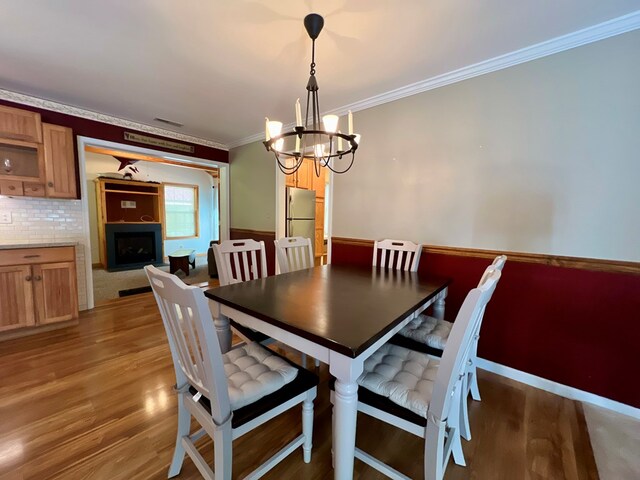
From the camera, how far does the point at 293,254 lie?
2.42 m

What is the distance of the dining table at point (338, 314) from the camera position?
38.7 inches

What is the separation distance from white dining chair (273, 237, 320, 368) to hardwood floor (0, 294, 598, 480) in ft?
2.63

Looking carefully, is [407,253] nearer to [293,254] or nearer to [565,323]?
[293,254]

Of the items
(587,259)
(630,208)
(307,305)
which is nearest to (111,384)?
(307,305)

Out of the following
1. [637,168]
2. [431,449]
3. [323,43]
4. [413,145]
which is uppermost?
[323,43]

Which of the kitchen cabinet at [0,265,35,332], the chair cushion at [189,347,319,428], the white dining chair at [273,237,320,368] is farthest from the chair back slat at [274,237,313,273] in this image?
the kitchen cabinet at [0,265,35,332]

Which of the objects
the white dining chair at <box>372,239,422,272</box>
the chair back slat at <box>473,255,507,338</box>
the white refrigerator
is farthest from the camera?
the white refrigerator

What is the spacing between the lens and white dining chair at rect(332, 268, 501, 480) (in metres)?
0.94

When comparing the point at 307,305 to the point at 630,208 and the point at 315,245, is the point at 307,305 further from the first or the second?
the point at 315,245

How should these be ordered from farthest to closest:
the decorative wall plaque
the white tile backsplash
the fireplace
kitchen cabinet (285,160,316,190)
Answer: the fireplace, kitchen cabinet (285,160,316,190), the decorative wall plaque, the white tile backsplash

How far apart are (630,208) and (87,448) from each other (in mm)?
3406

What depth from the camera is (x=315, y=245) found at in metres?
5.22

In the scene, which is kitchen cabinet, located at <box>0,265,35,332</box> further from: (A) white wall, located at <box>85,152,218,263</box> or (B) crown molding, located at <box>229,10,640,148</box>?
(A) white wall, located at <box>85,152,218,263</box>

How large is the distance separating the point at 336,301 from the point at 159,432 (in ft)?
4.16
